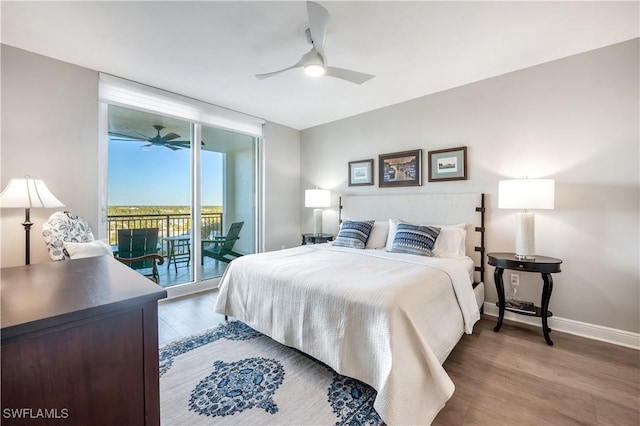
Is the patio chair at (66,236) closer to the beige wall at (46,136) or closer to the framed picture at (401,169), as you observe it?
the beige wall at (46,136)

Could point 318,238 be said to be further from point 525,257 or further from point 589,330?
point 589,330

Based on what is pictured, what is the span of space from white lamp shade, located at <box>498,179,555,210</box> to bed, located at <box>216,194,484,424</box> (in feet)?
1.92

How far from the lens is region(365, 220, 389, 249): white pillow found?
3.37m

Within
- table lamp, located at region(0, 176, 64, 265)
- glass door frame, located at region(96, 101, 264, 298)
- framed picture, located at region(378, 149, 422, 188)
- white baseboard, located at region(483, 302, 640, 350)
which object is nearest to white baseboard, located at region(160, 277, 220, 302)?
glass door frame, located at region(96, 101, 264, 298)

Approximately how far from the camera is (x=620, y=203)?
2344mm

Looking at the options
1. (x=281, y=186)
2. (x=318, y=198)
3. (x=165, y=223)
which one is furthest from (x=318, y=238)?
(x=165, y=223)

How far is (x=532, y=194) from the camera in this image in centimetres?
237

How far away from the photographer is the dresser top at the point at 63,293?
2.29ft

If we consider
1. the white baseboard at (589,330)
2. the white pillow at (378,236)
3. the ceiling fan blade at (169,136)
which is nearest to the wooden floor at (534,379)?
the white baseboard at (589,330)

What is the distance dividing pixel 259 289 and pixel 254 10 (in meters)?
2.19

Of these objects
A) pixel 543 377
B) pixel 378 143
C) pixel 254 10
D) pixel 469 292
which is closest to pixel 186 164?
pixel 254 10

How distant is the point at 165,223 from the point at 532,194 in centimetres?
426

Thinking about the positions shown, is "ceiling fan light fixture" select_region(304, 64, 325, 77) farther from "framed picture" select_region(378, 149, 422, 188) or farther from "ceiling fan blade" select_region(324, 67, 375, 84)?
"framed picture" select_region(378, 149, 422, 188)

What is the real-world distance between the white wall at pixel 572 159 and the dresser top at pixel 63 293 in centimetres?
335
